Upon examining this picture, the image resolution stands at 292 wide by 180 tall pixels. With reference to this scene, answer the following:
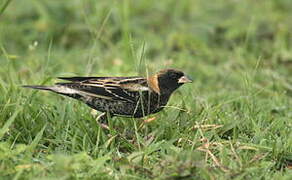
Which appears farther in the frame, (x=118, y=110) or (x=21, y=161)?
(x=118, y=110)

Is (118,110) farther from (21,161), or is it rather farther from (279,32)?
(279,32)

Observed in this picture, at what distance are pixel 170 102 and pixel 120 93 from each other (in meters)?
0.99

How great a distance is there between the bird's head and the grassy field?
0.24 meters

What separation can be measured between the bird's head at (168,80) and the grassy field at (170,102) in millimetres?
236

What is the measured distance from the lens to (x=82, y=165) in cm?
435

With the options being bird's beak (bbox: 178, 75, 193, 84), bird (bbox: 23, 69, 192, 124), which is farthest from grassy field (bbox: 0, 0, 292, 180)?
bird's beak (bbox: 178, 75, 193, 84)

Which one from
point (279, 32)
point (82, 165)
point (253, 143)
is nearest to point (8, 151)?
point (82, 165)

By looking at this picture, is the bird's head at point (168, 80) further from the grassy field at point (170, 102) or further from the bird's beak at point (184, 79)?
the grassy field at point (170, 102)

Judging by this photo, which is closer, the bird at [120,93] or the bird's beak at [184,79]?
the bird at [120,93]

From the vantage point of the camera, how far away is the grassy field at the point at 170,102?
14.8 ft

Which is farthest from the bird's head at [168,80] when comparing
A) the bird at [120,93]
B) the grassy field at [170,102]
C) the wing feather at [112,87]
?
the grassy field at [170,102]

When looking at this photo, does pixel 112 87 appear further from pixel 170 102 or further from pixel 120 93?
pixel 170 102

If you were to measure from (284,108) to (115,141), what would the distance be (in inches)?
84.0

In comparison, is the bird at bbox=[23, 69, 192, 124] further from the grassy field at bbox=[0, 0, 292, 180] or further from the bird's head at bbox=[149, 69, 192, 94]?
the grassy field at bbox=[0, 0, 292, 180]
